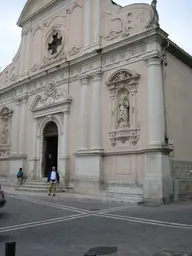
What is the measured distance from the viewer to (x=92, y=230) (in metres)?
7.37

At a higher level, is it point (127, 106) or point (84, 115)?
point (127, 106)

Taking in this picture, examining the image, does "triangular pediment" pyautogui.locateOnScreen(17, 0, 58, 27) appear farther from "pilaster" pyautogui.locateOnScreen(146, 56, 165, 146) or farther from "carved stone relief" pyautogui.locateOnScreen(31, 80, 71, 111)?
"pilaster" pyautogui.locateOnScreen(146, 56, 165, 146)

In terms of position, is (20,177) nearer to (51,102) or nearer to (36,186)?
(36,186)

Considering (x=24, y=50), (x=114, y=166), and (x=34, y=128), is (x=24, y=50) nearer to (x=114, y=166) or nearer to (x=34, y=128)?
(x=34, y=128)

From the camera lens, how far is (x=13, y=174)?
21375 mm

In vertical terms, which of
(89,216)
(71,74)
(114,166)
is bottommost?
(89,216)

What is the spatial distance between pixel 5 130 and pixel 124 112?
39.0ft

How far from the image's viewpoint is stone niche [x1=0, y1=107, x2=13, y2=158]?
2289 cm

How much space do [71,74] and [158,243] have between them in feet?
46.3

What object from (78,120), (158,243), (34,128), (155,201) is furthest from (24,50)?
(158,243)

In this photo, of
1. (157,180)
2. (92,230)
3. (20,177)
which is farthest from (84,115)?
(92,230)

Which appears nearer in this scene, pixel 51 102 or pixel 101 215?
pixel 101 215

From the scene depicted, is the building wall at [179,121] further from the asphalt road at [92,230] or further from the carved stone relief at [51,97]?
the carved stone relief at [51,97]

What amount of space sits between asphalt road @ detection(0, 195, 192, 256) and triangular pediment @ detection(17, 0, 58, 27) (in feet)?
53.8
